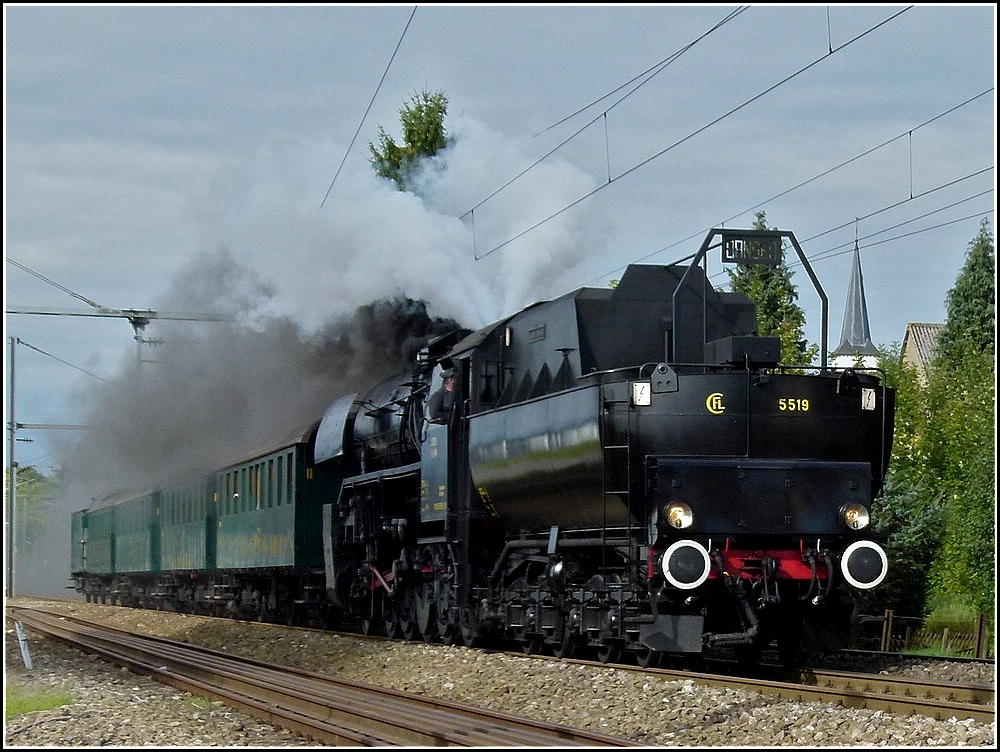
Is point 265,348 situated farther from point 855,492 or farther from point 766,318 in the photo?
point 766,318

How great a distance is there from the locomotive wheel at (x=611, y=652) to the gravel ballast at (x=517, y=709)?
0.47 metres

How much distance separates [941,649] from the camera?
66.0 feet

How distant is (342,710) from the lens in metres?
10.9

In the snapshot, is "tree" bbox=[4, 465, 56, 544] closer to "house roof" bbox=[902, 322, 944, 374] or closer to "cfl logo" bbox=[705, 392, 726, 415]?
"house roof" bbox=[902, 322, 944, 374]

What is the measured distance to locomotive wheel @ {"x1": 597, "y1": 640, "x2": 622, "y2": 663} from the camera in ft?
45.6

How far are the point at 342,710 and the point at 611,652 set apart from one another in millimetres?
3914

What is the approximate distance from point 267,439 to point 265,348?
5.85 feet

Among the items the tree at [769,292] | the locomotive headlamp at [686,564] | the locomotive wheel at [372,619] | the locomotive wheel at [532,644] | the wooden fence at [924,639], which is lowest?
the wooden fence at [924,639]

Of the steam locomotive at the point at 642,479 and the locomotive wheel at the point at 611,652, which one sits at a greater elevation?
the steam locomotive at the point at 642,479

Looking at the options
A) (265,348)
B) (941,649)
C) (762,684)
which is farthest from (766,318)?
(762,684)

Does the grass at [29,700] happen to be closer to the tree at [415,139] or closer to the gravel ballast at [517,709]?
the gravel ballast at [517,709]

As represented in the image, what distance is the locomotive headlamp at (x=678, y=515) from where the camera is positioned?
12.4m

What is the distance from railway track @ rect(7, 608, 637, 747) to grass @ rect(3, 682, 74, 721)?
4.07 ft

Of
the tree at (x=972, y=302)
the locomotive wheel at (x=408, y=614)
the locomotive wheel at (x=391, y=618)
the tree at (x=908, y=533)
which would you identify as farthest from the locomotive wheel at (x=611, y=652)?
the tree at (x=972, y=302)
